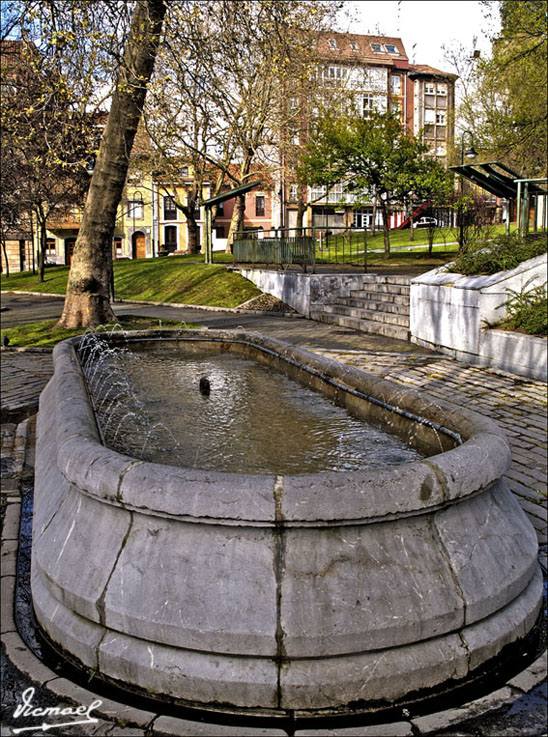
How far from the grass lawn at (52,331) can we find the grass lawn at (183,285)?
208 inches

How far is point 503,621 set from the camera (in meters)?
3.25

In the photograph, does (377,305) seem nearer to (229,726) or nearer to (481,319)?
(481,319)

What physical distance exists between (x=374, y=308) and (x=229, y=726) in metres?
13.2

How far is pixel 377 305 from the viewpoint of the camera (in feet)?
50.6

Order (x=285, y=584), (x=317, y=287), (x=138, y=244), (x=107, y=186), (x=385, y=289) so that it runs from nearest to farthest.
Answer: (x=285, y=584), (x=107, y=186), (x=385, y=289), (x=317, y=287), (x=138, y=244)

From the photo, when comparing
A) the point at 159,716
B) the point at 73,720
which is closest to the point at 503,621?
the point at 159,716

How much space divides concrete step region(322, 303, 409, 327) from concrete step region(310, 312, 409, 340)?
120 mm

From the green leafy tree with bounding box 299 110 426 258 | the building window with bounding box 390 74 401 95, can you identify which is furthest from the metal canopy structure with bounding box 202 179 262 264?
the building window with bounding box 390 74 401 95

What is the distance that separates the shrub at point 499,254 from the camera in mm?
10391

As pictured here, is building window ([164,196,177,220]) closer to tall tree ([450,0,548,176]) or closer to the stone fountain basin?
tall tree ([450,0,548,176])

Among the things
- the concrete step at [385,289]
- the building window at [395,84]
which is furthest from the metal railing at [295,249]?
the building window at [395,84]

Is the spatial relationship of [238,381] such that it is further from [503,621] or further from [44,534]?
[503,621]

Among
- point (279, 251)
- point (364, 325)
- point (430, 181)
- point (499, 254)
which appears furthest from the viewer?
point (430, 181)

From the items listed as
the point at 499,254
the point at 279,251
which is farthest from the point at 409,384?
the point at 279,251
